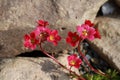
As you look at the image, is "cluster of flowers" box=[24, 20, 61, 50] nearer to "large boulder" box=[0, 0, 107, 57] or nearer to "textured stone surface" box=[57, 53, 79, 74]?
"large boulder" box=[0, 0, 107, 57]

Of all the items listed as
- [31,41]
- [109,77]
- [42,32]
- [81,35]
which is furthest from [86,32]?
[109,77]

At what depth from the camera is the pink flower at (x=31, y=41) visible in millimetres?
2736

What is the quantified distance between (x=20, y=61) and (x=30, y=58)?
14 cm

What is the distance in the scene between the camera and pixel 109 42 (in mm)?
3254

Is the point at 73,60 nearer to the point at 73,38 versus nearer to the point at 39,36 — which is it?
the point at 73,38

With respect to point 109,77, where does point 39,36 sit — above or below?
above

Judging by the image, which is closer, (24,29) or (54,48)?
(24,29)

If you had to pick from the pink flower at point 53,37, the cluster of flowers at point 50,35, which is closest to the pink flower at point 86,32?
the cluster of flowers at point 50,35

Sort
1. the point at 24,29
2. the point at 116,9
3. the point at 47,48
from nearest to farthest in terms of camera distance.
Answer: the point at 24,29
the point at 47,48
the point at 116,9

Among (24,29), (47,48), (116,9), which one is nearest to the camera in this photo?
(24,29)

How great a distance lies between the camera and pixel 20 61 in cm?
298

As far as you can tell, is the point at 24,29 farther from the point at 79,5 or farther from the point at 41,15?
the point at 79,5

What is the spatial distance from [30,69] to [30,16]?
0.51m

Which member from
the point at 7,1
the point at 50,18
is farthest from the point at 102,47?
the point at 7,1
